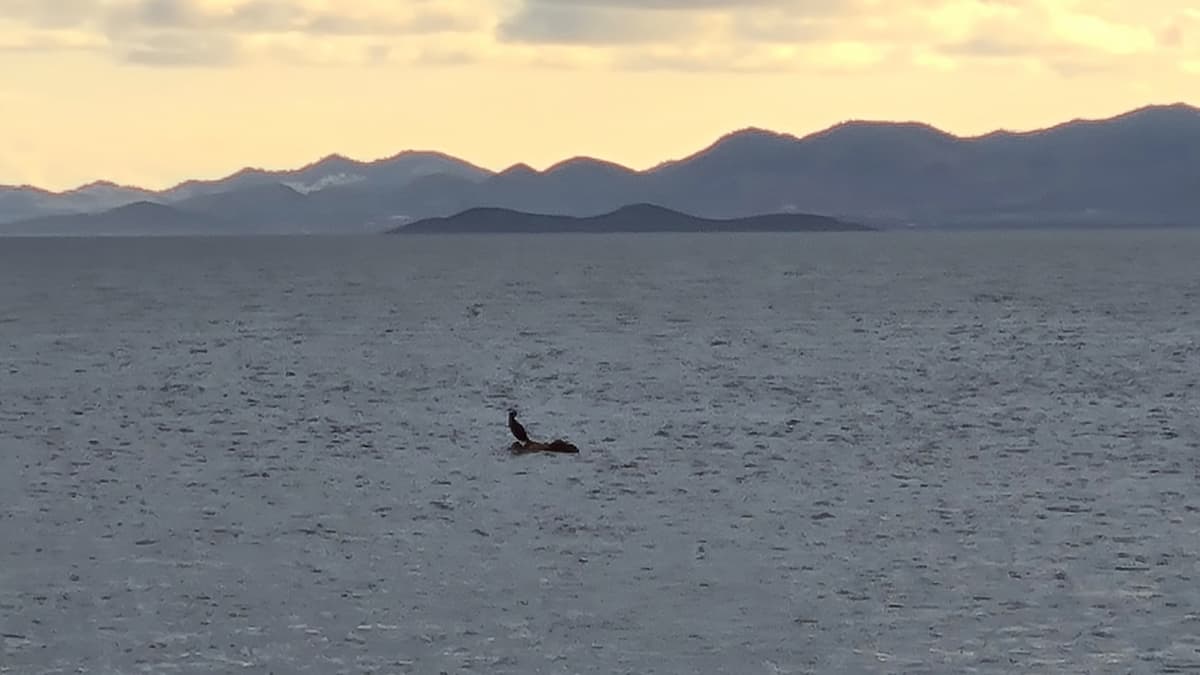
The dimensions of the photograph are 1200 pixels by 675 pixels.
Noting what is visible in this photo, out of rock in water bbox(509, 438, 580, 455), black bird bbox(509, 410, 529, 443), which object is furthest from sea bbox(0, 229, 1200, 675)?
black bird bbox(509, 410, 529, 443)

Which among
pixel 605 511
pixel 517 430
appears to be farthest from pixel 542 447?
pixel 605 511

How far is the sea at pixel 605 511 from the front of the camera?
28.8m

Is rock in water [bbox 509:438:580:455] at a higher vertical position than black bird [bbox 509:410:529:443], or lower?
lower

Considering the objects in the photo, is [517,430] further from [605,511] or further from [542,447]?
[605,511]

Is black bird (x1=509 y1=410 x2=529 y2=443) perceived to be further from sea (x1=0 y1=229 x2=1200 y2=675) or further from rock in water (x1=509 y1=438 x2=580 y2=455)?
sea (x1=0 y1=229 x2=1200 y2=675)

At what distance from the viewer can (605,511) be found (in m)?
41.1

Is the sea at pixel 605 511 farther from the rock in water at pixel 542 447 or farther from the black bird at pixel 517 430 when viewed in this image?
the black bird at pixel 517 430

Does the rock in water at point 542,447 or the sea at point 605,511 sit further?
the rock in water at point 542,447

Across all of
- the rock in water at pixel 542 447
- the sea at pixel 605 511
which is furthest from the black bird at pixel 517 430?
the sea at pixel 605 511

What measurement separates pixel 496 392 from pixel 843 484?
2667cm

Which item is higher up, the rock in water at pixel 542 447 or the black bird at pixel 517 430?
the black bird at pixel 517 430

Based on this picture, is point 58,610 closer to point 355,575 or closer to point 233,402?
point 355,575

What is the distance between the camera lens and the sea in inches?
1134

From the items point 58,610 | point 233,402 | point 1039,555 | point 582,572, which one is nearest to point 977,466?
point 1039,555
